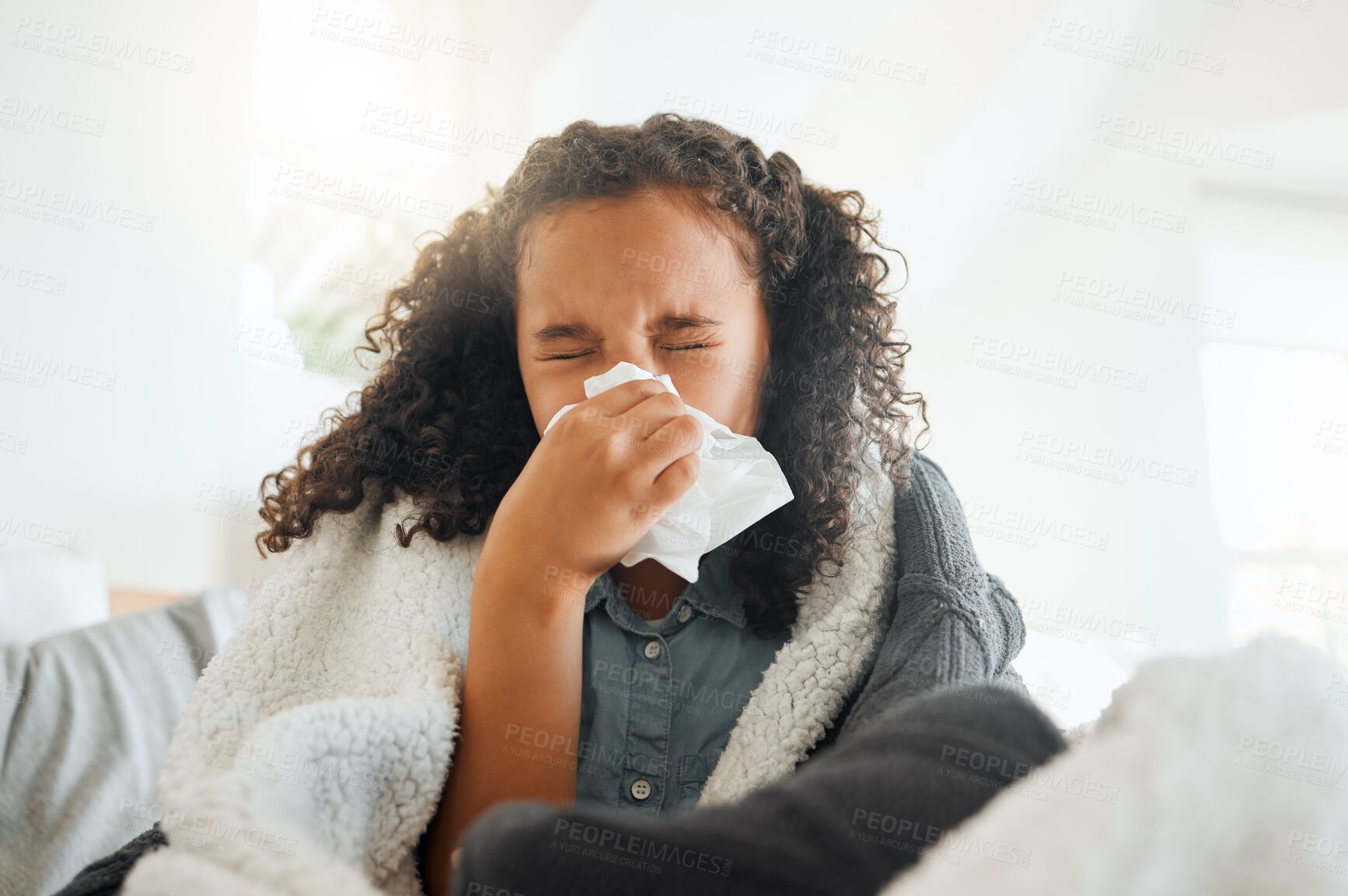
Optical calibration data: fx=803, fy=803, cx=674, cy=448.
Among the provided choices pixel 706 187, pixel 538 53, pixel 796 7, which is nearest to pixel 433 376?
pixel 706 187

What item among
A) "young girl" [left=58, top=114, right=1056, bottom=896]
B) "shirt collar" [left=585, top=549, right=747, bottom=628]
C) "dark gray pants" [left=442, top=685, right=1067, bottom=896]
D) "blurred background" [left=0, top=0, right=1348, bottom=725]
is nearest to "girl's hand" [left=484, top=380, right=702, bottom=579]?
"young girl" [left=58, top=114, right=1056, bottom=896]

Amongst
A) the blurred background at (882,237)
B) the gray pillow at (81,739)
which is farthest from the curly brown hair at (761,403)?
the blurred background at (882,237)

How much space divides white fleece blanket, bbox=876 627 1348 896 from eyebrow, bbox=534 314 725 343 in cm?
50

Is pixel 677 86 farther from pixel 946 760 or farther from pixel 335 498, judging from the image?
pixel 946 760

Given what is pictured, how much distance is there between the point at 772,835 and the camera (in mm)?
394

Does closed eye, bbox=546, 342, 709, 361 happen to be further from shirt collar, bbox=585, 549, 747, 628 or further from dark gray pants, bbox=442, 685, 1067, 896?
dark gray pants, bbox=442, 685, 1067, 896

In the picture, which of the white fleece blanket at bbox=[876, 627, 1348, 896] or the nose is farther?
the nose

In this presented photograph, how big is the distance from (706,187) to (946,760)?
0.64 meters

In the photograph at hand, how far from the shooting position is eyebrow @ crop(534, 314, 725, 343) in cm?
80

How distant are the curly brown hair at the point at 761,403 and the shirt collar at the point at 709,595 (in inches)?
0.6

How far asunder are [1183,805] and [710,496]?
478 millimetres

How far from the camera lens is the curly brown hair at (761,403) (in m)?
0.87

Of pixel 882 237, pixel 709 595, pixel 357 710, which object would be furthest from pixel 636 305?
pixel 882 237

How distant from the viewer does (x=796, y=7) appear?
1.90 m
